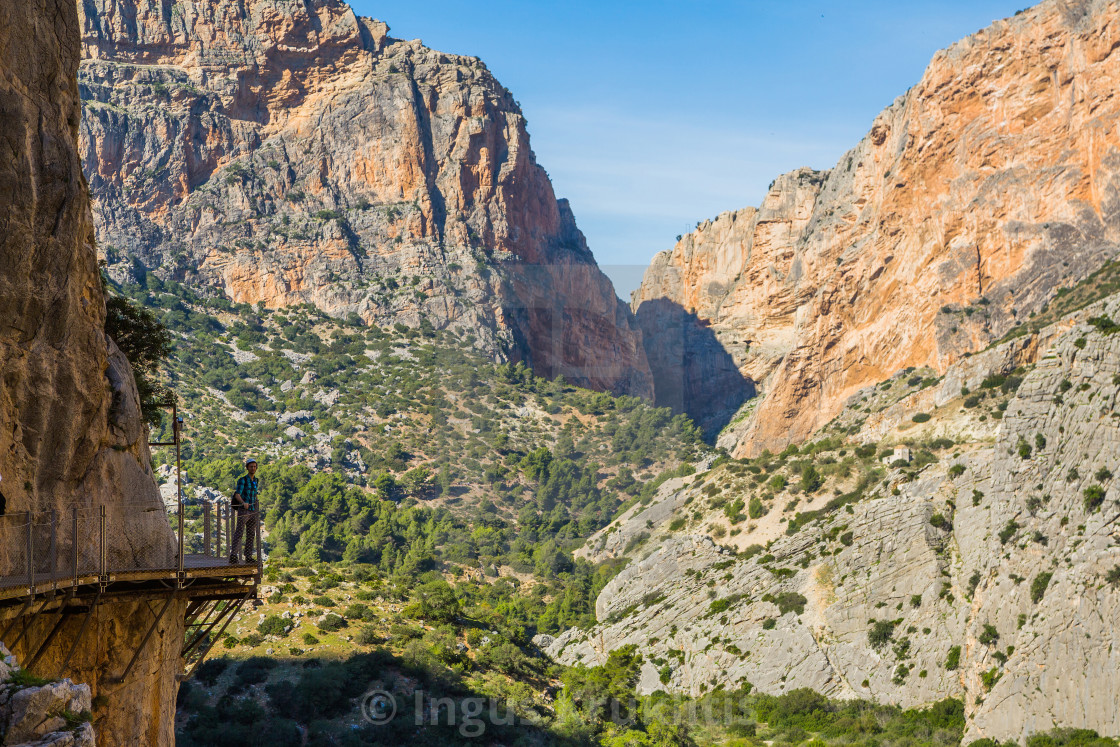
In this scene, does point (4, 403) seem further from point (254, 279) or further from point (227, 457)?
point (254, 279)

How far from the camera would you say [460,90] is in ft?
435

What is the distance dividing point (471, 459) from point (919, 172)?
5182cm

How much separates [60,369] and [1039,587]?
4651cm

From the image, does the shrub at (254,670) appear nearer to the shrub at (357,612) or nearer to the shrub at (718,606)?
the shrub at (357,612)

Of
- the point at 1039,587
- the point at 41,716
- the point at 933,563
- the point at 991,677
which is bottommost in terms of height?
the point at 991,677

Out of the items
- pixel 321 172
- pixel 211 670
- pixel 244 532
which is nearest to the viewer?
pixel 244 532

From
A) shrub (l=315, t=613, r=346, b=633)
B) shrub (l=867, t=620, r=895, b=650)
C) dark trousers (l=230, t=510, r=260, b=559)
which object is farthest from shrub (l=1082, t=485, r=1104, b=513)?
dark trousers (l=230, t=510, r=260, b=559)

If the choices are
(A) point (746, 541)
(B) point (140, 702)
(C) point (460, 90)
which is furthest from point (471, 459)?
(B) point (140, 702)

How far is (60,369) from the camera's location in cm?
1130

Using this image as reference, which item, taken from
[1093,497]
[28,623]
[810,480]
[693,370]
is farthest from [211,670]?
[693,370]

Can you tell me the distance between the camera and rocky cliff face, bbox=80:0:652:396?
122m

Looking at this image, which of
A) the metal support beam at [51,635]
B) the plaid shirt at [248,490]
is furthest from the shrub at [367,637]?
the metal support beam at [51,635]

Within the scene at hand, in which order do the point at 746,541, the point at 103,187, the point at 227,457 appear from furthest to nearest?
the point at 103,187, the point at 227,457, the point at 746,541

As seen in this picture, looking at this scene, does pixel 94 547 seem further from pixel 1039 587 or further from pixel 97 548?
pixel 1039 587
